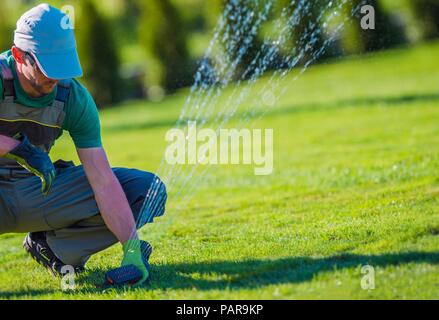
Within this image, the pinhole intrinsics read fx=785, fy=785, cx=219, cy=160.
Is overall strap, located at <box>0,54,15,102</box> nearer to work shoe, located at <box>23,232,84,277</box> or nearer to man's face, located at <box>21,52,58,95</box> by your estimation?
man's face, located at <box>21,52,58,95</box>

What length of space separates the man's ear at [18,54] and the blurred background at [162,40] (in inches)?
557

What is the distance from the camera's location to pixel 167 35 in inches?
792

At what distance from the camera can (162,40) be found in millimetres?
20219

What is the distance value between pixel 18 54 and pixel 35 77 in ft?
0.57

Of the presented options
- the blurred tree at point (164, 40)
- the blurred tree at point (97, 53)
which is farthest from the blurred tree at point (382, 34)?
the blurred tree at point (97, 53)

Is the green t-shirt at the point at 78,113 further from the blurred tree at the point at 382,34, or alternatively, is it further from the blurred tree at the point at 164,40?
the blurred tree at the point at 164,40

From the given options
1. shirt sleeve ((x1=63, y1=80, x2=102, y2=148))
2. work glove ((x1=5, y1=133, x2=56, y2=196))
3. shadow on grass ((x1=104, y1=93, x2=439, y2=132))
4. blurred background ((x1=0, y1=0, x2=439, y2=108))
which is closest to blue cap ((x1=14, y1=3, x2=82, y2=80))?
shirt sleeve ((x1=63, y1=80, x2=102, y2=148))

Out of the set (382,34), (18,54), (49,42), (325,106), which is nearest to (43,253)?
(18,54)

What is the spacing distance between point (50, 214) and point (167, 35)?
51.6ft

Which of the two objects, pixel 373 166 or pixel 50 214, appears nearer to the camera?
pixel 50 214

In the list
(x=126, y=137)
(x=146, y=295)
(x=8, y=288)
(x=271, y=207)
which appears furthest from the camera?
(x=126, y=137)

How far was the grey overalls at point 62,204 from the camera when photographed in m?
4.75
